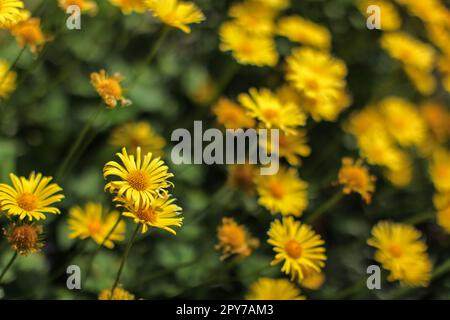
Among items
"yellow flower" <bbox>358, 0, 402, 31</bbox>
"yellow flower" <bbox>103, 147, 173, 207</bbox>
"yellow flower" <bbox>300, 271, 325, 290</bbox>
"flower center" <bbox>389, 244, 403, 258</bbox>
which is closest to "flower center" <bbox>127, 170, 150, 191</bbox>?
"yellow flower" <bbox>103, 147, 173, 207</bbox>

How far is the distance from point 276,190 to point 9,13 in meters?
1.05

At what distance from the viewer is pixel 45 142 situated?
232cm

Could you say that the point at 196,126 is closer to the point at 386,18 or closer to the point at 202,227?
the point at 202,227

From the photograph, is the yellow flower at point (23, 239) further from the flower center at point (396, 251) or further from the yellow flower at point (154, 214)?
the flower center at point (396, 251)

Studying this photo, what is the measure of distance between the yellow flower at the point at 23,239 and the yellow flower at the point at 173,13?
0.80 m

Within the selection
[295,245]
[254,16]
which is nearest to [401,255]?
[295,245]

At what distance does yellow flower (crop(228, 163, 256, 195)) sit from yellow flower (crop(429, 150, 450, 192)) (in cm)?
98

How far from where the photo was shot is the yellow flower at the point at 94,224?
1925mm

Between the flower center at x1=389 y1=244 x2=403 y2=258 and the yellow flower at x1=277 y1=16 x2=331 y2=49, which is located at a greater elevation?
the yellow flower at x1=277 y1=16 x2=331 y2=49

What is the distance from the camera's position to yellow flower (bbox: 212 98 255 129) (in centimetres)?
227

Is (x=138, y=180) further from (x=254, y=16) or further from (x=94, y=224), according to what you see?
(x=254, y=16)

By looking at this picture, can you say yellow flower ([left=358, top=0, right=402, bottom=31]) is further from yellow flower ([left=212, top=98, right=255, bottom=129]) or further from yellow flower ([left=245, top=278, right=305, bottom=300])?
yellow flower ([left=245, top=278, right=305, bottom=300])

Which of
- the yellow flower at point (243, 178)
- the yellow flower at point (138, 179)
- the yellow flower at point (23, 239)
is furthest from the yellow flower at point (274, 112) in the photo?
the yellow flower at point (23, 239)
